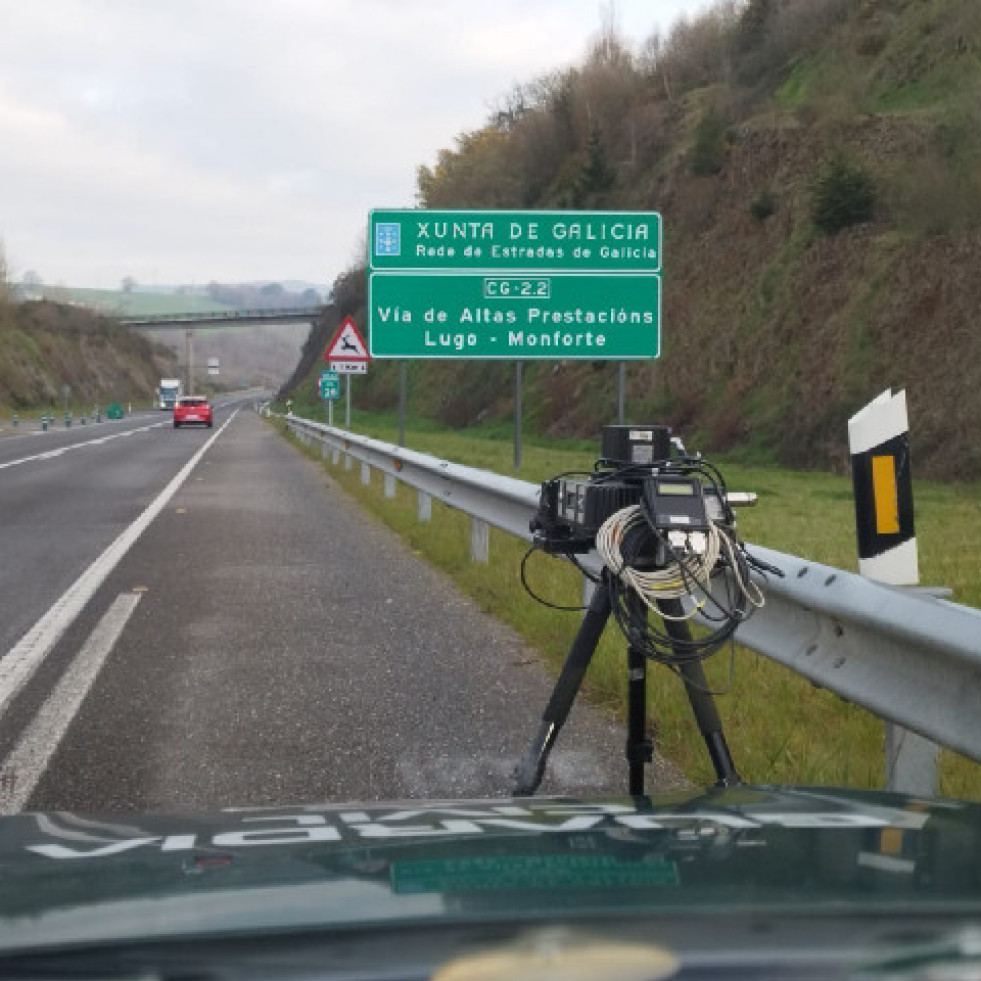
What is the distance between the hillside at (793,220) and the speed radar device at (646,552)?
22788 mm

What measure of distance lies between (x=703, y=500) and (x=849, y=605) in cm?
63

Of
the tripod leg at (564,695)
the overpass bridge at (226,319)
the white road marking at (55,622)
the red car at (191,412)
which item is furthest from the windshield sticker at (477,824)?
the overpass bridge at (226,319)

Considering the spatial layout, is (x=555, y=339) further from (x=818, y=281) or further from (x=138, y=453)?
(x=818, y=281)

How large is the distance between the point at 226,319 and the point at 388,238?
134m

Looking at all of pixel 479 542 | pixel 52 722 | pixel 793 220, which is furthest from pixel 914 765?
pixel 793 220

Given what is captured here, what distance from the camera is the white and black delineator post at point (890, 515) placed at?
3732mm

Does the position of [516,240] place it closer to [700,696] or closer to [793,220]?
[700,696]

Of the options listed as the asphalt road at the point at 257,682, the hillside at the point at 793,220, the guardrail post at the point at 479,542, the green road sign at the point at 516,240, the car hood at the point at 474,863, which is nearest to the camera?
the car hood at the point at 474,863

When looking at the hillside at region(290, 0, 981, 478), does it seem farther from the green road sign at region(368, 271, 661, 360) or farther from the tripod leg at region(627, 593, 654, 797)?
the tripod leg at region(627, 593, 654, 797)

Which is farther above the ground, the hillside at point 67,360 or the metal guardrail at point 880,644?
the hillside at point 67,360

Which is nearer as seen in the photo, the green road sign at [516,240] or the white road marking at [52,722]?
the white road marking at [52,722]

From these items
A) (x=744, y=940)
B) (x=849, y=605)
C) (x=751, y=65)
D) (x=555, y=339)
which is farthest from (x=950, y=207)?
(x=744, y=940)

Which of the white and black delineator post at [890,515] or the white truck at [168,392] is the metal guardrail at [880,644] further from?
the white truck at [168,392]

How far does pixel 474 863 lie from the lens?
1.90 metres
